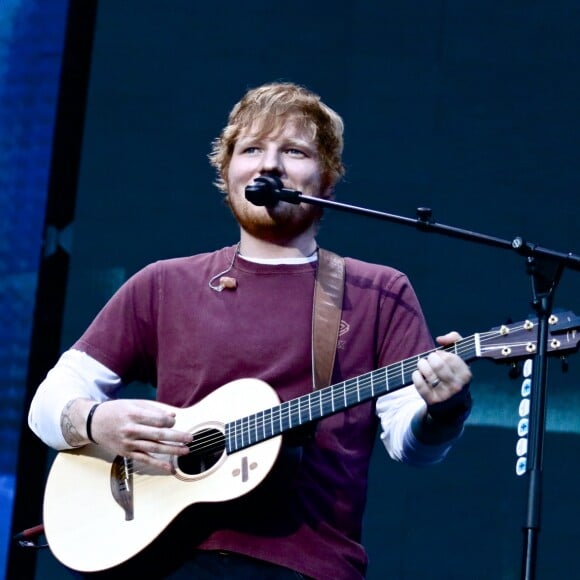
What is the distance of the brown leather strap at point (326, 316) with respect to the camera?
2.74 meters

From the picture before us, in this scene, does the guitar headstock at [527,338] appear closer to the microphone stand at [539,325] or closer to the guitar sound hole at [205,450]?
the microphone stand at [539,325]

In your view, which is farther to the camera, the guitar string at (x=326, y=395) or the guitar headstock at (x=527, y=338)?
the guitar string at (x=326, y=395)

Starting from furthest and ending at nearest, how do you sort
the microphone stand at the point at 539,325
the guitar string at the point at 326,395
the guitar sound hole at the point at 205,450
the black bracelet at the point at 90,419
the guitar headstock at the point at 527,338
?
the black bracelet at the point at 90,419
the guitar sound hole at the point at 205,450
the guitar string at the point at 326,395
the guitar headstock at the point at 527,338
the microphone stand at the point at 539,325

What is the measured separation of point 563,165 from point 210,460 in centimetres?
194

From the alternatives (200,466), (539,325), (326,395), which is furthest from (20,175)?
(539,325)

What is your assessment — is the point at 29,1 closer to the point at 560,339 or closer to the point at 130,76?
the point at 130,76

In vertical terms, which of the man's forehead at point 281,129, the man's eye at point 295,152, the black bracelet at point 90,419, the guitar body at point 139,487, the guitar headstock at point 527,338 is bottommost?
the guitar body at point 139,487

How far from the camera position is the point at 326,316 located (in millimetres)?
2807

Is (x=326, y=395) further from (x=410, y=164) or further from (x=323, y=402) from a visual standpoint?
(x=410, y=164)

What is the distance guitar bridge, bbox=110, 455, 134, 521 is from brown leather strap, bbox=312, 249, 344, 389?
539 millimetres

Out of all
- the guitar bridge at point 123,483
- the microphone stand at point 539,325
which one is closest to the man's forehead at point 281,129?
the microphone stand at point 539,325

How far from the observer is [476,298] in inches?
156

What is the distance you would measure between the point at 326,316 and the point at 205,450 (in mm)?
447

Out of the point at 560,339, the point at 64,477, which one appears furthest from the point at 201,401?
A: the point at 560,339
